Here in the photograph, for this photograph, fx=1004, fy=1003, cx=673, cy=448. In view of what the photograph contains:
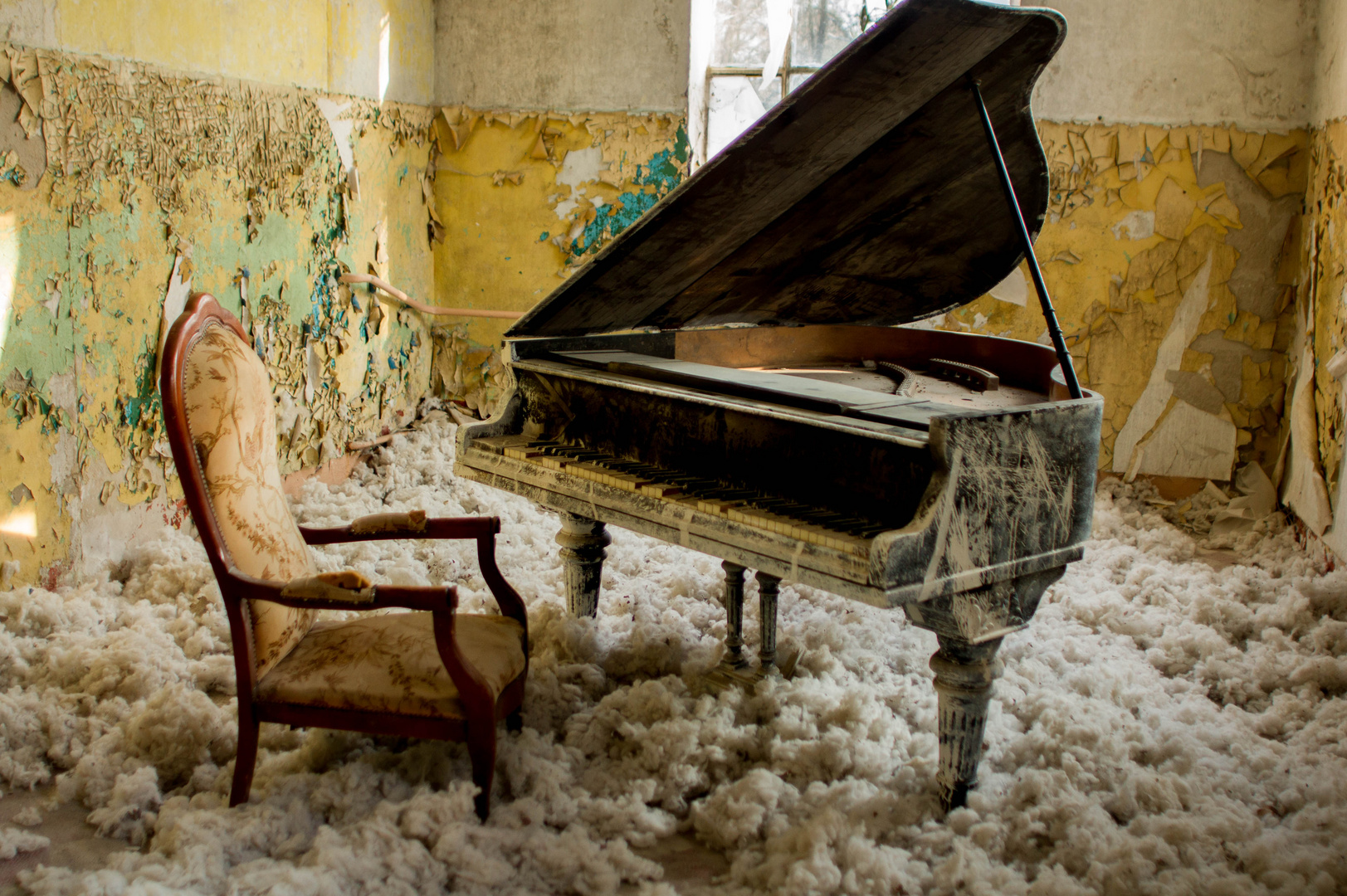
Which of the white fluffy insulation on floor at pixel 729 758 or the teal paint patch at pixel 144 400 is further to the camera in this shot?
the teal paint patch at pixel 144 400

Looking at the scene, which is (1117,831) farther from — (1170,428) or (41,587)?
(1170,428)

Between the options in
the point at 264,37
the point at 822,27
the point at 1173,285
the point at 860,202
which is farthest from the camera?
the point at 822,27

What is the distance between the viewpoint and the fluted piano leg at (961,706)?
2082 millimetres

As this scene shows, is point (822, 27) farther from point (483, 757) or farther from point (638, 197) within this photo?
point (483, 757)

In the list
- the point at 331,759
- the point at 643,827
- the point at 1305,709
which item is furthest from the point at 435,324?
the point at 1305,709

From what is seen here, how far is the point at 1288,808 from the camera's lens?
7.54ft

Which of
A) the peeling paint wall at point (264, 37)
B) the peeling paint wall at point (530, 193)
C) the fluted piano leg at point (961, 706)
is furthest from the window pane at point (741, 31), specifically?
the fluted piano leg at point (961, 706)

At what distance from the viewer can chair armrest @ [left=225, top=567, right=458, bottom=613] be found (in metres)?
1.96

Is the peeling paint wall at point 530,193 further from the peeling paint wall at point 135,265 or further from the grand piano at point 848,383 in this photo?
the grand piano at point 848,383

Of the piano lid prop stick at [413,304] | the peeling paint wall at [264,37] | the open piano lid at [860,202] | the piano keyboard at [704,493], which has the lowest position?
the piano keyboard at [704,493]

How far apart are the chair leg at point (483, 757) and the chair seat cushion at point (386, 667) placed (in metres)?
0.06

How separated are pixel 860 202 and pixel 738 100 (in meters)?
3.30

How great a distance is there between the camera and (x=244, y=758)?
2.12m

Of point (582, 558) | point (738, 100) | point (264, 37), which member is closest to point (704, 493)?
point (582, 558)
